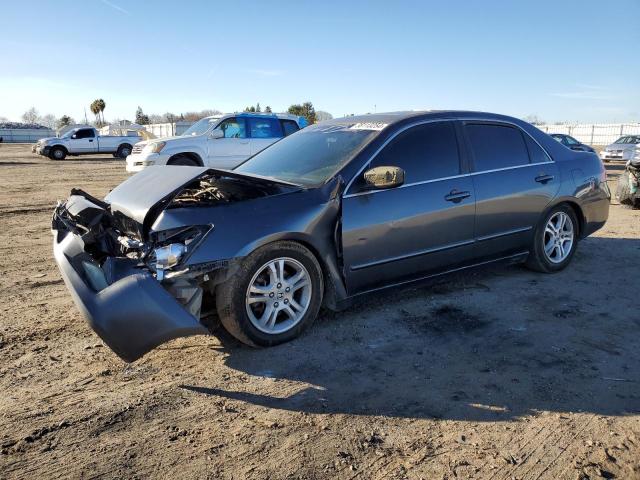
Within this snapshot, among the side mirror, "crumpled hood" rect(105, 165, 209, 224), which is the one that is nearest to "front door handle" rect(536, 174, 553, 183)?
the side mirror

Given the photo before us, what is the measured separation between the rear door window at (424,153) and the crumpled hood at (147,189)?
60.0 inches

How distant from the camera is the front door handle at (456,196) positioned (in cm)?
456

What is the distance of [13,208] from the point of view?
34.2 ft

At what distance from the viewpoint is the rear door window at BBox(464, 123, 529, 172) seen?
496cm

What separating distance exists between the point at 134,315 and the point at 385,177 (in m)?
2.09

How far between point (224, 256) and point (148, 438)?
1215 mm

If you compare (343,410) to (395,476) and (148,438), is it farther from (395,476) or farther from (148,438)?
(148,438)

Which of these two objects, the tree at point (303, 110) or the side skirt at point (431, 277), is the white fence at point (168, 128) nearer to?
the tree at point (303, 110)

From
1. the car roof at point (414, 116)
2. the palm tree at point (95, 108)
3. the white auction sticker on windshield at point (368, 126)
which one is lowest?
the white auction sticker on windshield at point (368, 126)

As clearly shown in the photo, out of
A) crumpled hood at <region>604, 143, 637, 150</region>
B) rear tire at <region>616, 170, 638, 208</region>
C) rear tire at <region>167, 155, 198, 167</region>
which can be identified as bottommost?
rear tire at <region>616, 170, 638, 208</region>

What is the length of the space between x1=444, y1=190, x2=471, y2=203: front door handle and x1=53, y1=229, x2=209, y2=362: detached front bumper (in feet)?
8.04

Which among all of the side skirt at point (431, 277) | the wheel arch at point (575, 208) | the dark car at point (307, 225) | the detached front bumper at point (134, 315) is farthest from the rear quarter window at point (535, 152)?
the detached front bumper at point (134, 315)

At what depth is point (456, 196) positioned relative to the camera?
15.2ft

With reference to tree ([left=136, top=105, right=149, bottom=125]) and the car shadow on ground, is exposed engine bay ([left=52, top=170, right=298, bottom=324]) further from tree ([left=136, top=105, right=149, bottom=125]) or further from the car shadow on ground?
tree ([left=136, top=105, right=149, bottom=125])
